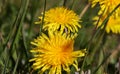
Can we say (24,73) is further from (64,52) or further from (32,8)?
(32,8)

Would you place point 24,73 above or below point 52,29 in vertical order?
below

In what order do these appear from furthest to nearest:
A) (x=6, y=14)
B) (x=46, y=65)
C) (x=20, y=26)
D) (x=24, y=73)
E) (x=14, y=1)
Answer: (x=14, y=1) < (x=6, y=14) < (x=24, y=73) < (x=20, y=26) < (x=46, y=65)

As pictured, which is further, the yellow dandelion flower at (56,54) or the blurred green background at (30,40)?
the blurred green background at (30,40)

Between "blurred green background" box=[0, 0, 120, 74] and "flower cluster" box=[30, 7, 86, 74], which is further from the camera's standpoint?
"blurred green background" box=[0, 0, 120, 74]

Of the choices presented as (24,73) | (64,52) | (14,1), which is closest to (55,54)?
(64,52)

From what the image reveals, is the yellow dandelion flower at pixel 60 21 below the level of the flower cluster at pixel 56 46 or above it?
above

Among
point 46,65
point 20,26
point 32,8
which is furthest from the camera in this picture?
point 32,8
